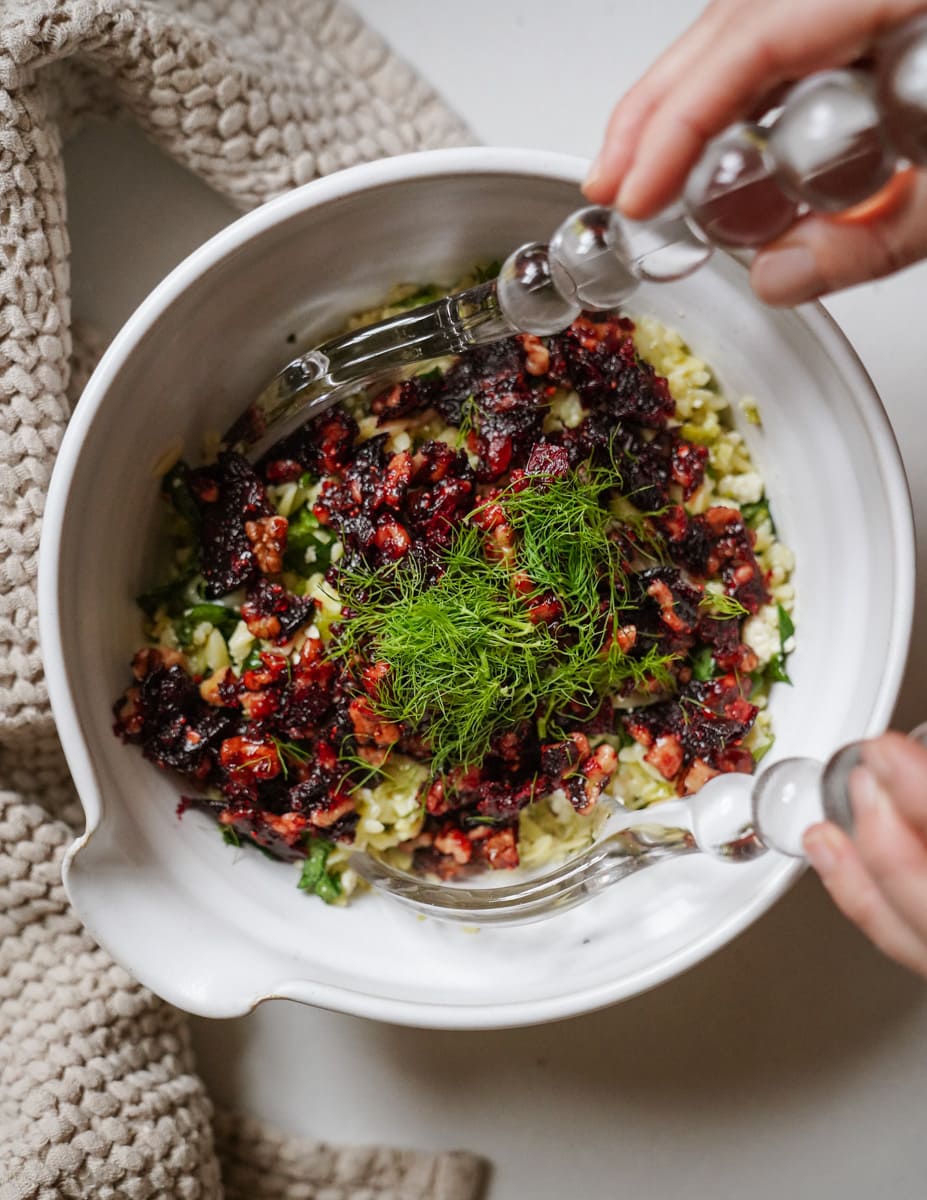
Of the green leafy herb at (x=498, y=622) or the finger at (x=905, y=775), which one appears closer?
the finger at (x=905, y=775)

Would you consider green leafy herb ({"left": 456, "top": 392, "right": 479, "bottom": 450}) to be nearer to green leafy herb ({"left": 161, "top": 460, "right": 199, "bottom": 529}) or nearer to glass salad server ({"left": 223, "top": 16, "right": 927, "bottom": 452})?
glass salad server ({"left": 223, "top": 16, "right": 927, "bottom": 452})

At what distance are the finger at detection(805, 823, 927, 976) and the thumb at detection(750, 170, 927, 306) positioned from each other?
677 mm

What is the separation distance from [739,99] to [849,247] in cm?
24

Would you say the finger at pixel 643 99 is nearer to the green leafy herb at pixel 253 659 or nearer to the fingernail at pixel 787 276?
the fingernail at pixel 787 276

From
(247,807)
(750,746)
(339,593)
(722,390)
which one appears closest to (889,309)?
(722,390)

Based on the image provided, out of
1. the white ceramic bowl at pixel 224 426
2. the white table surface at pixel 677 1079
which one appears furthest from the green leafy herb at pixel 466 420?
the white table surface at pixel 677 1079

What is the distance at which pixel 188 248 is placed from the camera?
6.27ft

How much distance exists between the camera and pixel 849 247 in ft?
4.28

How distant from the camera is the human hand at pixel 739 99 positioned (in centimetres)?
114

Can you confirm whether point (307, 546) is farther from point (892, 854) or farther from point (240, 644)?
point (892, 854)

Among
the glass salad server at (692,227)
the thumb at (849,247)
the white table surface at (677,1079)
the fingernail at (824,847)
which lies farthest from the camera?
the white table surface at (677,1079)

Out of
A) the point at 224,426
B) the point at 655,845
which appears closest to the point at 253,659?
the point at 224,426

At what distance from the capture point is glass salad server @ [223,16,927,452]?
3.34 ft

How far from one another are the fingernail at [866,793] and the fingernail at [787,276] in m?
0.61
